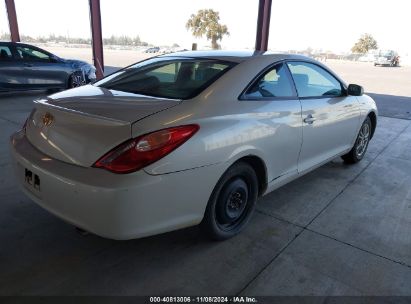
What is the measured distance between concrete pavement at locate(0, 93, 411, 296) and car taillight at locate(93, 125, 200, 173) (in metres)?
0.79

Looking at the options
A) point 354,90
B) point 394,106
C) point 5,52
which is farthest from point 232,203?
point 394,106

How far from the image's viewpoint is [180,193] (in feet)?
7.22

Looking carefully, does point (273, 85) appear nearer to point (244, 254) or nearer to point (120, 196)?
point (244, 254)

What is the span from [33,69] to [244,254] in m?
7.98

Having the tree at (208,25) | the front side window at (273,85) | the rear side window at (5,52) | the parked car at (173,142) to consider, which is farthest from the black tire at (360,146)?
the tree at (208,25)

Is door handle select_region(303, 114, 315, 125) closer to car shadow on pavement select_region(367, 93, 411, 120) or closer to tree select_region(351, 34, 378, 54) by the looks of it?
car shadow on pavement select_region(367, 93, 411, 120)

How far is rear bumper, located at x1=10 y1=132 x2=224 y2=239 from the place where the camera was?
2.00 m

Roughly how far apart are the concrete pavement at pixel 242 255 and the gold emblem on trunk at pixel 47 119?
0.91 metres

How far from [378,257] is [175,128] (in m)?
1.82

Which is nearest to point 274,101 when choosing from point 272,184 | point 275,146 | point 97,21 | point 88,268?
point 275,146

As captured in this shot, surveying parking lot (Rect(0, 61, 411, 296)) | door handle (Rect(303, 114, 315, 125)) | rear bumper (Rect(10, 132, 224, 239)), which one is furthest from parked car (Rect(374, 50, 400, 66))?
rear bumper (Rect(10, 132, 224, 239))

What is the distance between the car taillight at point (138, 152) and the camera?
6.64 feet

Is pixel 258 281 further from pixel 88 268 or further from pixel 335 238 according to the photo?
Answer: pixel 88 268

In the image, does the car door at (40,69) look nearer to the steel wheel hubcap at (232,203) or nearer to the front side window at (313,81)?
the front side window at (313,81)
